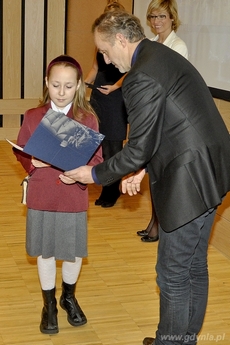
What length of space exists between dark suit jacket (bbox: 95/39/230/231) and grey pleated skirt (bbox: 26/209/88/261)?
565mm

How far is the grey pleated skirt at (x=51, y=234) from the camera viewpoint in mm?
2943

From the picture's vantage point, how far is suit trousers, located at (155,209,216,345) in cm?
252

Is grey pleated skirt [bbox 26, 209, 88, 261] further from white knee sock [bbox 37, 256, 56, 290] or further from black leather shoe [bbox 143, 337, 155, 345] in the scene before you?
black leather shoe [bbox 143, 337, 155, 345]

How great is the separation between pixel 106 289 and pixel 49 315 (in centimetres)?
65

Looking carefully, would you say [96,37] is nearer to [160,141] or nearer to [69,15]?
[160,141]

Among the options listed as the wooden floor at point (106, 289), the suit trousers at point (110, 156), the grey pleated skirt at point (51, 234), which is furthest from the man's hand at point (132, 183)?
the suit trousers at point (110, 156)

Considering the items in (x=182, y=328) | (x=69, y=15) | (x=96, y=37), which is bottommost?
(x=182, y=328)

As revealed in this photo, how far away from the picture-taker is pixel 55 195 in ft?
9.50

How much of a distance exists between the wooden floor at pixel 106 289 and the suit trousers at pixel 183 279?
0.44 metres

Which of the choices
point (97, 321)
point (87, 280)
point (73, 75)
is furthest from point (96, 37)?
point (87, 280)

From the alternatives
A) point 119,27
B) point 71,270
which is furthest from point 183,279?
point 119,27

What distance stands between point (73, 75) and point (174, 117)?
710mm

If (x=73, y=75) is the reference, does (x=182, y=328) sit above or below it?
below

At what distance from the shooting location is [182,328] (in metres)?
2.61
